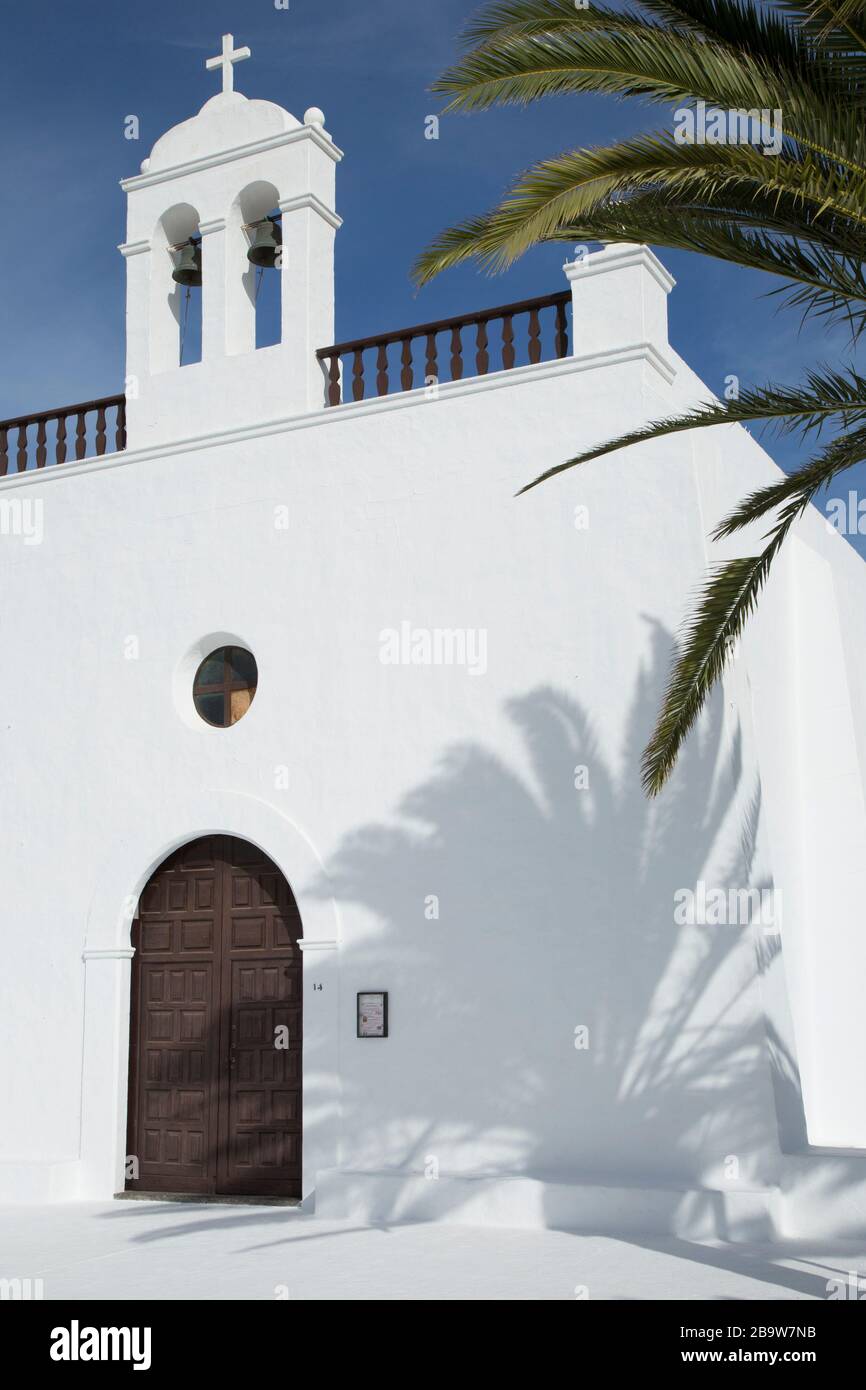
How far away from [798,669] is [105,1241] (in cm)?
733

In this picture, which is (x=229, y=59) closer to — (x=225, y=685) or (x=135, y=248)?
(x=135, y=248)

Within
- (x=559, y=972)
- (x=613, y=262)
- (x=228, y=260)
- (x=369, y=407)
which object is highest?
(x=228, y=260)

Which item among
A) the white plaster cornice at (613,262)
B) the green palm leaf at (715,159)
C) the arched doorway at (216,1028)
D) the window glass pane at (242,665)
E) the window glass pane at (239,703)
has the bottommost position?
the arched doorway at (216,1028)

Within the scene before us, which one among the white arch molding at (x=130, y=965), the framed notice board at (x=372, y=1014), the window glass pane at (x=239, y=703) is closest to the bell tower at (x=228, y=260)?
the window glass pane at (x=239, y=703)

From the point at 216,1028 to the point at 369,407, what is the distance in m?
4.86

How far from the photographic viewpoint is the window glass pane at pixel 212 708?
1132 cm

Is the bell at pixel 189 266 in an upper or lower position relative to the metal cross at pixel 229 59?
lower

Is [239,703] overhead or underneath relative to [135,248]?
underneath

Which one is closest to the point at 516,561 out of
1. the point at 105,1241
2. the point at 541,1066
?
the point at 541,1066

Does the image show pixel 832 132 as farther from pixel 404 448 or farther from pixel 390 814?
pixel 390 814

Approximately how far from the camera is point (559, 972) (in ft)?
31.2

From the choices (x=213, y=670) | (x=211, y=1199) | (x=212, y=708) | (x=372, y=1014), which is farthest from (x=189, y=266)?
(x=211, y=1199)

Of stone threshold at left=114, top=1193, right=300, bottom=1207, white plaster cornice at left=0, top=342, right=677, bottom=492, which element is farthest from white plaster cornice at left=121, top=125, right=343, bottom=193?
stone threshold at left=114, top=1193, right=300, bottom=1207

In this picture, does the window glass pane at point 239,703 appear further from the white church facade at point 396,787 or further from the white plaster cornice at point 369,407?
the white plaster cornice at point 369,407
